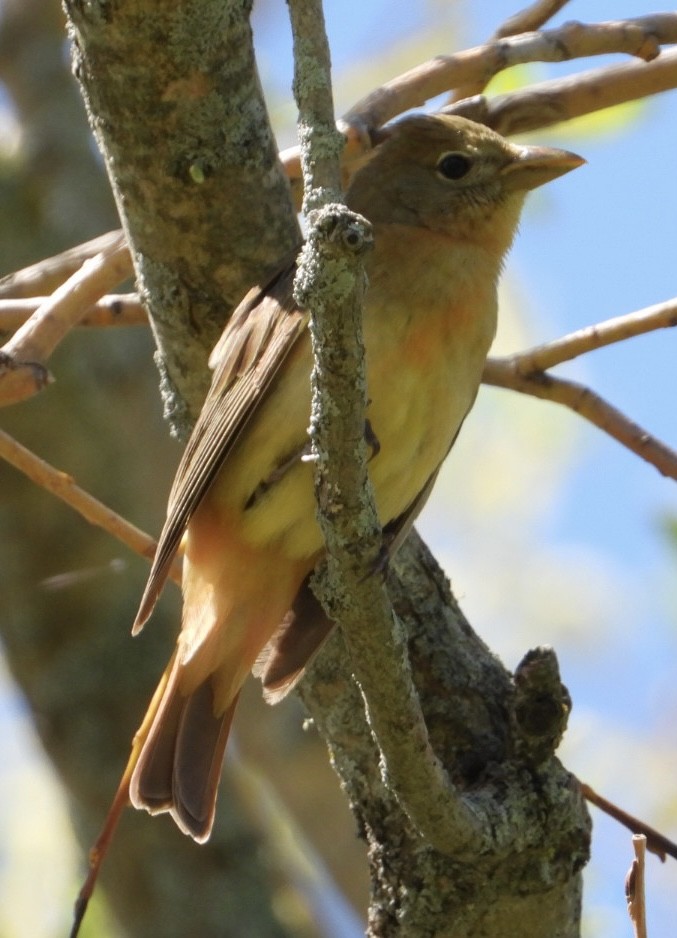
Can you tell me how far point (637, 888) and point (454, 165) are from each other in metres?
2.31

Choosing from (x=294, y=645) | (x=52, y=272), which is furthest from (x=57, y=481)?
(x=294, y=645)

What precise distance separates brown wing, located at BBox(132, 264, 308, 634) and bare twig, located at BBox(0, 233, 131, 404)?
31 centimetres

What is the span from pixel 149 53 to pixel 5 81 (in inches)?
143

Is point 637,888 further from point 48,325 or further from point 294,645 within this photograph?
point 48,325

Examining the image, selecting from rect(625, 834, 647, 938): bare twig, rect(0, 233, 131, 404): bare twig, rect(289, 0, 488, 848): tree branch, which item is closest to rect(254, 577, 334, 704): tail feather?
rect(289, 0, 488, 848): tree branch

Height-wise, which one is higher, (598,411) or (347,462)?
(598,411)

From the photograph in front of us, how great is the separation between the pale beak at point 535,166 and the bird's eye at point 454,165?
11cm

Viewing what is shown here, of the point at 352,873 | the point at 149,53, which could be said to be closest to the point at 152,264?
the point at 149,53

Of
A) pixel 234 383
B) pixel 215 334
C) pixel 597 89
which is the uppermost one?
pixel 597 89

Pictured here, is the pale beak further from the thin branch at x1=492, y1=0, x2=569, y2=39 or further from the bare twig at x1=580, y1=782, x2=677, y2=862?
the bare twig at x1=580, y1=782, x2=677, y2=862

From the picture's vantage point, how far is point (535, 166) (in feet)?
14.3

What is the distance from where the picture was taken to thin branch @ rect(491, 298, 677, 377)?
356cm

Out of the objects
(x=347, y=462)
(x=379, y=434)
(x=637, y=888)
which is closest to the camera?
(x=347, y=462)

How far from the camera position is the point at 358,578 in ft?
8.95
